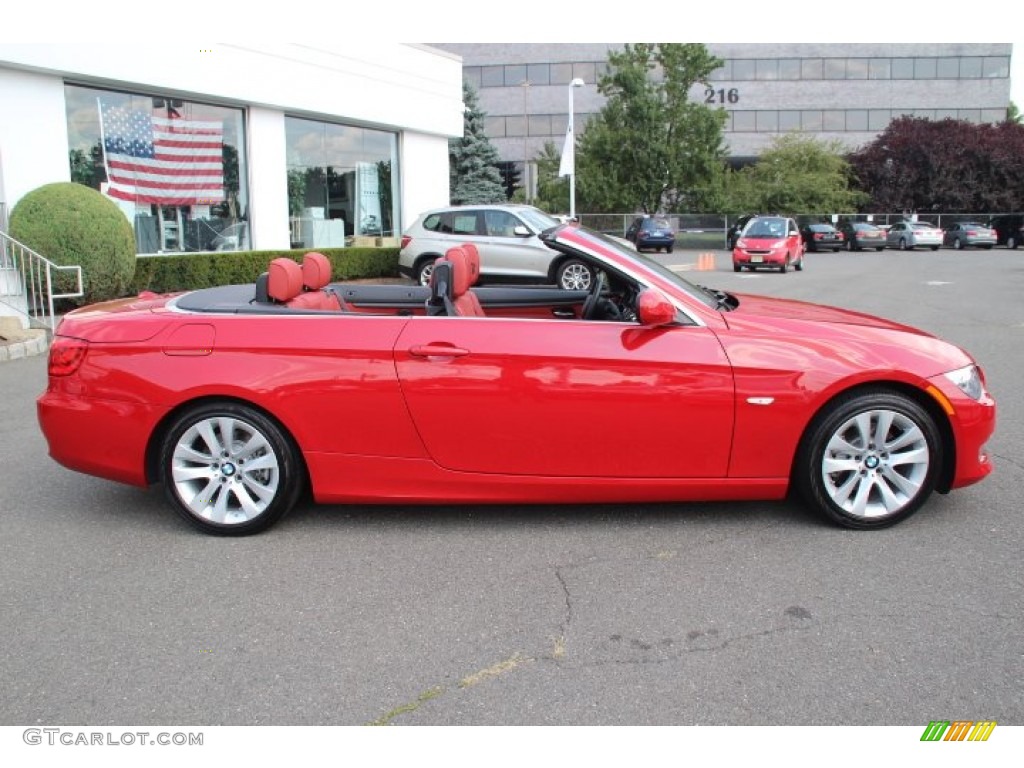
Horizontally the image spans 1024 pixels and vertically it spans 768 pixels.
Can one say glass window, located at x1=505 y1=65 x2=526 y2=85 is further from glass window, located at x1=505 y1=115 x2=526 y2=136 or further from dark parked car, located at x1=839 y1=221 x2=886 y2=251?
dark parked car, located at x1=839 y1=221 x2=886 y2=251

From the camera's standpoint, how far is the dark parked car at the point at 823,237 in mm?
40000

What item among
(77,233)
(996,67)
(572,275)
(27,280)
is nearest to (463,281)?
(77,233)

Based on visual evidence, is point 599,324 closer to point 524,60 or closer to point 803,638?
point 803,638

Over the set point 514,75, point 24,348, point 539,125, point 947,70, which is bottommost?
point 24,348

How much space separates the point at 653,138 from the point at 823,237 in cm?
1027

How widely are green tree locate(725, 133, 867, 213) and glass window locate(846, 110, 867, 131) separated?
13476 millimetres

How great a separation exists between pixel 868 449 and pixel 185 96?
15263 millimetres

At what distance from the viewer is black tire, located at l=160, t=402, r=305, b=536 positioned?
4.48 metres

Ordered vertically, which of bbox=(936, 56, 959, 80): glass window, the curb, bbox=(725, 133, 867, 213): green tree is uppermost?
bbox=(936, 56, 959, 80): glass window

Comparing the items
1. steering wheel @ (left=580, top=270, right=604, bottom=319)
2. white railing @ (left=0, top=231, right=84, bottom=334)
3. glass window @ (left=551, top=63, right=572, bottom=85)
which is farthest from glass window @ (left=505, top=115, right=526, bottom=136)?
steering wheel @ (left=580, top=270, right=604, bottom=319)

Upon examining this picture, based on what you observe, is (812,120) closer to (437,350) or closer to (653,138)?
(653,138)

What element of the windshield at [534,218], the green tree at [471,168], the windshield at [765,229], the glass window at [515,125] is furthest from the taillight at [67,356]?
the glass window at [515,125]

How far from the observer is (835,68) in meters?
63.9

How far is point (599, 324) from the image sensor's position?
448 centimetres
